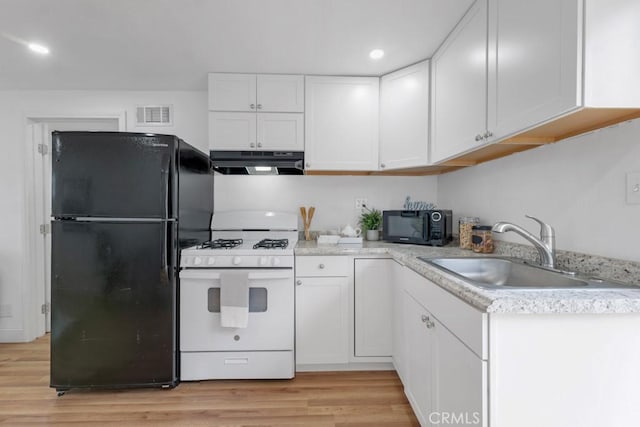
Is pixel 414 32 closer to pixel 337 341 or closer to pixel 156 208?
pixel 156 208

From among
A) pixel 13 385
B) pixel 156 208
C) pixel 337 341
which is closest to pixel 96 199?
pixel 156 208

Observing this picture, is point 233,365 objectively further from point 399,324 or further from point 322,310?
point 399,324

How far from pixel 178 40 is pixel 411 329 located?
2.29 m

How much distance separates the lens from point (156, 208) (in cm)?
190

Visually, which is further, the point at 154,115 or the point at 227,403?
the point at 154,115

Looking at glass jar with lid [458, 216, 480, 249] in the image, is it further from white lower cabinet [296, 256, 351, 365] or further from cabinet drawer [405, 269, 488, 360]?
white lower cabinet [296, 256, 351, 365]

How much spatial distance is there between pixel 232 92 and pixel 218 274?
1.42 m

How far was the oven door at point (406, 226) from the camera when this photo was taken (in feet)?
7.28

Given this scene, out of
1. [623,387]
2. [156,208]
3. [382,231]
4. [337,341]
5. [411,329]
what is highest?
[156,208]

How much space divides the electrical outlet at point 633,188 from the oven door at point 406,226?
45.9 inches

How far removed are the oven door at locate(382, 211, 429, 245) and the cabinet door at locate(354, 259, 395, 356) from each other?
32cm

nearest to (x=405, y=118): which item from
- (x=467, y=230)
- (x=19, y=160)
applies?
(x=467, y=230)

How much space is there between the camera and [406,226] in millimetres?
2338

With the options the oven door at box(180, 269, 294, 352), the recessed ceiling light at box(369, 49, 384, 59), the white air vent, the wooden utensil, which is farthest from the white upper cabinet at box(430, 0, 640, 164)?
the white air vent
